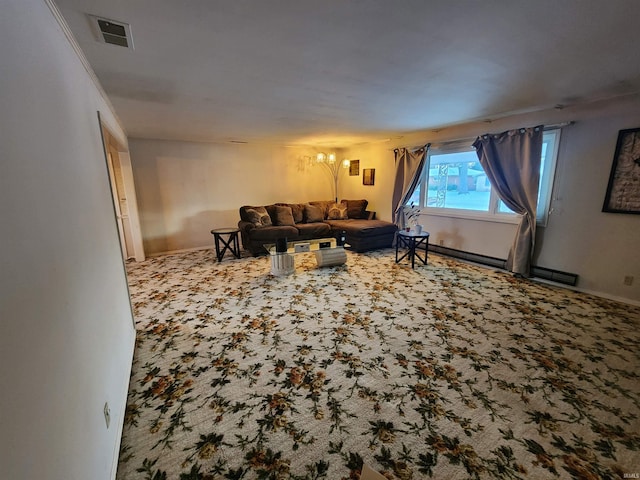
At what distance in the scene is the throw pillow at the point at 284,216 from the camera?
17.8ft

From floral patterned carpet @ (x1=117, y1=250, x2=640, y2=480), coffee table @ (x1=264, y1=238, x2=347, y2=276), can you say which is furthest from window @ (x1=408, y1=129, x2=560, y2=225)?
coffee table @ (x1=264, y1=238, x2=347, y2=276)

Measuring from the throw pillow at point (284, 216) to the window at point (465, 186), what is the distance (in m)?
2.47

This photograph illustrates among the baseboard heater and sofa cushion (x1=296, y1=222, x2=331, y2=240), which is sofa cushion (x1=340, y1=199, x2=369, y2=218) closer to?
sofa cushion (x1=296, y1=222, x2=331, y2=240)

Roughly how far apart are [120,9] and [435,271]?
4.19m

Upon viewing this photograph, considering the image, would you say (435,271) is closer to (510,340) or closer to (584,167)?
(510,340)

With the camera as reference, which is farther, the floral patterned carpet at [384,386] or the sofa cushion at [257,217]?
the sofa cushion at [257,217]

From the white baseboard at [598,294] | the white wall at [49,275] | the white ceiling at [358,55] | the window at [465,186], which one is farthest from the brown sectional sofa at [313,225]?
the white wall at [49,275]

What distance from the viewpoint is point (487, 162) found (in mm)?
3908

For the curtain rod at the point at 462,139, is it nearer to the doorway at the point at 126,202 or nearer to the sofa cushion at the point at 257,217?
the sofa cushion at the point at 257,217

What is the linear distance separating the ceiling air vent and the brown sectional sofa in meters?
3.38

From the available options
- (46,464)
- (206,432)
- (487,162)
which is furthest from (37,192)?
(487,162)

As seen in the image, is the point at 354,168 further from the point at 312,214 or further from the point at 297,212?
the point at 297,212

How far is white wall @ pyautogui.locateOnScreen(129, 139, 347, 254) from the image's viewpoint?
4.98 metres

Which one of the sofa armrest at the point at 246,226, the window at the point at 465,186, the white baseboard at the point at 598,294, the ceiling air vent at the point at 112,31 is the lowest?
the white baseboard at the point at 598,294
